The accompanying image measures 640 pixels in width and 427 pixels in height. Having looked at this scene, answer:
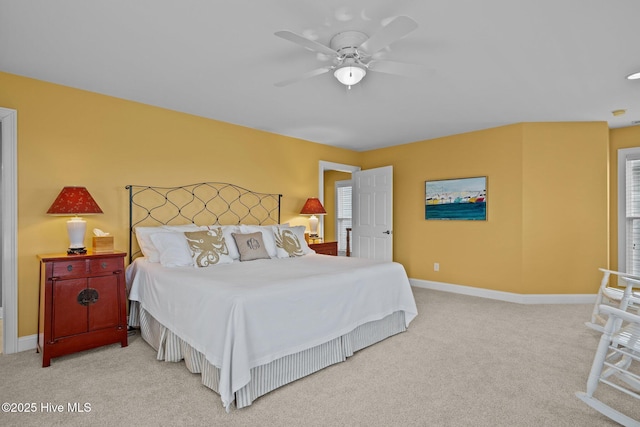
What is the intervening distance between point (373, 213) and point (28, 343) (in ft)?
15.3

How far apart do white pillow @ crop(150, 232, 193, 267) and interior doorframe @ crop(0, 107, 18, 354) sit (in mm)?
1092

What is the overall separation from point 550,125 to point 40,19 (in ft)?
17.5

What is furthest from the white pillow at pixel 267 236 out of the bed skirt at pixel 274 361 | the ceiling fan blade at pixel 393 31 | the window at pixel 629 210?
the window at pixel 629 210

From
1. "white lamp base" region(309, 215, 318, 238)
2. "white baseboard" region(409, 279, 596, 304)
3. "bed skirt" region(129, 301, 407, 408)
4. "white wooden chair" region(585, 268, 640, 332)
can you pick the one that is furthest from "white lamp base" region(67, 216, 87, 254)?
"white baseboard" region(409, 279, 596, 304)

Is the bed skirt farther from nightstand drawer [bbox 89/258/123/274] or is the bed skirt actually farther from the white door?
the white door

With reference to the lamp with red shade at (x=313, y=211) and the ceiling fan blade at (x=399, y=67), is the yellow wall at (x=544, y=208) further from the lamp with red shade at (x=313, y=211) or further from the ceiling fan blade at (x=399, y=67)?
the ceiling fan blade at (x=399, y=67)

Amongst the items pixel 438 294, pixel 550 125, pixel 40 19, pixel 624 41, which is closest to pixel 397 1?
pixel 624 41

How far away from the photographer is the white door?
5637 mm

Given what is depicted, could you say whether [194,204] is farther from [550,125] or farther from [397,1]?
[550,125]

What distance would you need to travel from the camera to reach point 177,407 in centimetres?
206

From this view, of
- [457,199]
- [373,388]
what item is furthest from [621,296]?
[373,388]

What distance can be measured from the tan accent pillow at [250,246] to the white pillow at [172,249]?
57 cm

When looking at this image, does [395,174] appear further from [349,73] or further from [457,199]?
[349,73]

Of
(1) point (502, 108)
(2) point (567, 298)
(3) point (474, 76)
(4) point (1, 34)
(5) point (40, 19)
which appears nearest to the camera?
(5) point (40, 19)
